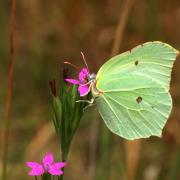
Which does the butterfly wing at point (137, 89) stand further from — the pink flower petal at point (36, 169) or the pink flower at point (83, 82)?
the pink flower petal at point (36, 169)

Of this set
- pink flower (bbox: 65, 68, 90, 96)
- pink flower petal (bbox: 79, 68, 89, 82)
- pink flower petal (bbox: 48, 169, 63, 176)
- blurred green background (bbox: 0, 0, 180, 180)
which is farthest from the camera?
blurred green background (bbox: 0, 0, 180, 180)

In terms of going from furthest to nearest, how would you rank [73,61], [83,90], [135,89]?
[73,61]
[135,89]
[83,90]

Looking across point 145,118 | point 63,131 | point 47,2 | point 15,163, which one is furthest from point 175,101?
point 63,131

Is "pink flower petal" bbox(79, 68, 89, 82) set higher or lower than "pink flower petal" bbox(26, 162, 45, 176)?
higher

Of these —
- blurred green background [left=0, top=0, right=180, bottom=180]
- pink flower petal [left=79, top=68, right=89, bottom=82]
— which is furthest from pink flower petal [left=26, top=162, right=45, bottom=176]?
blurred green background [left=0, top=0, right=180, bottom=180]

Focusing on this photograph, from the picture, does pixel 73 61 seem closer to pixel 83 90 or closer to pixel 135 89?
pixel 135 89

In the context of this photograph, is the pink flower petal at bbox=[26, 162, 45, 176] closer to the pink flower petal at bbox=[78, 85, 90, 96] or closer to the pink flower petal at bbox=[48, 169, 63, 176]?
the pink flower petal at bbox=[48, 169, 63, 176]

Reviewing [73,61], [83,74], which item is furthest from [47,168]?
[73,61]

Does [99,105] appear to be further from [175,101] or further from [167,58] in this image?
[175,101]
